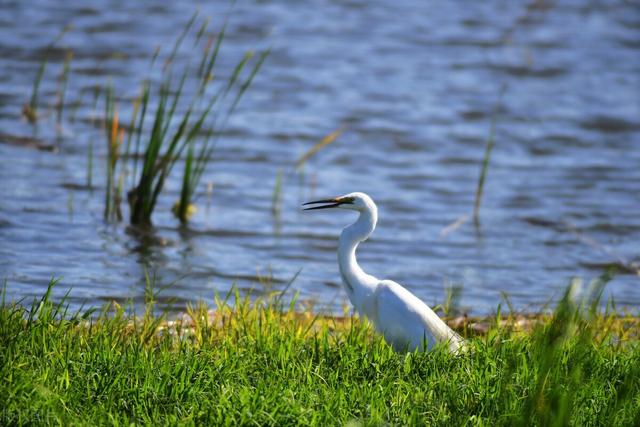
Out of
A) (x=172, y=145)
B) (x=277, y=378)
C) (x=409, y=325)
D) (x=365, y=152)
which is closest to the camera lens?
(x=277, y=378)

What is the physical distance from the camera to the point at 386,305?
482cm

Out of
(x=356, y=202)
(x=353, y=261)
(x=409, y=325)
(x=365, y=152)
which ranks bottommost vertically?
(x=365, y=152)

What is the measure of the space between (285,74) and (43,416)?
33.4ft

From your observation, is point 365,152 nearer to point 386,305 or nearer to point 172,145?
point 172,145

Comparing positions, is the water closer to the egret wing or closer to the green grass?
the egret wing

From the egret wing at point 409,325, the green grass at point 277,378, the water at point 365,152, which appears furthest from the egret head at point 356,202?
the water at point 365,152

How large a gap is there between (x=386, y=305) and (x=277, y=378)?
972 millimetres

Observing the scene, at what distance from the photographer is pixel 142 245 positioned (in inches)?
294

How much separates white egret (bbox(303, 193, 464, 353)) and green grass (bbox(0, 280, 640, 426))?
6.9 inches

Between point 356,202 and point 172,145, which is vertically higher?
point 356,202

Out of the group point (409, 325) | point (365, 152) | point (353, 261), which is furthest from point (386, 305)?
point (365, 152)

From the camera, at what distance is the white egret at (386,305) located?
470cm

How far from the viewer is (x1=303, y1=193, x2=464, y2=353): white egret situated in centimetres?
470

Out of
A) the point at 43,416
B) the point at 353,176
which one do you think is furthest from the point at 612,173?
the point at 43,416
